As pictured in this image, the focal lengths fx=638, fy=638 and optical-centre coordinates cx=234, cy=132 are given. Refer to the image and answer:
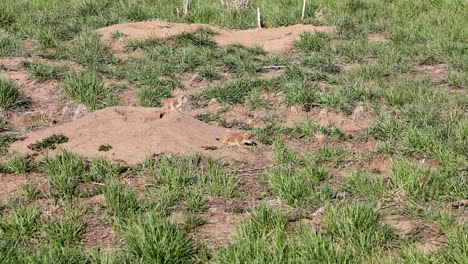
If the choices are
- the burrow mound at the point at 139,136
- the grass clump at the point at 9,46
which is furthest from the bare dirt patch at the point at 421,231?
the grass clump at the point at 9,46

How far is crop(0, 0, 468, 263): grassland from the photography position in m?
3.80

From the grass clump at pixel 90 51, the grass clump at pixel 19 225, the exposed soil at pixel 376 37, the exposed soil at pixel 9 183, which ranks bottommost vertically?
the exposed soil at pixel 376 37

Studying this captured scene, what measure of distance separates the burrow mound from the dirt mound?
3.40 meters

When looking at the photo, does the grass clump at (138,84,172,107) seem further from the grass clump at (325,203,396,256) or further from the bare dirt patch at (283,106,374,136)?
the grass clump at (325,203,396,256)

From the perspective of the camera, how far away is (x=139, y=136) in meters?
5.39

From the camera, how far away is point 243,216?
4324 millimetres

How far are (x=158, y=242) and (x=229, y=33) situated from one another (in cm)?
632

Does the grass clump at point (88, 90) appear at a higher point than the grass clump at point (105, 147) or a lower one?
lower

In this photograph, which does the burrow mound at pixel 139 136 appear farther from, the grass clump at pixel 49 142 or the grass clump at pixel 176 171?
the grass clump at pixel 176 171

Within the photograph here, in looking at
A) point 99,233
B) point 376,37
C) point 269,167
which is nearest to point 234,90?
point 269,167

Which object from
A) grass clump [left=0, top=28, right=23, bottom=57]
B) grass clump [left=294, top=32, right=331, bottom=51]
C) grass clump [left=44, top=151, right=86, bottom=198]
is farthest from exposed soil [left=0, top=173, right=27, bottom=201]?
grass clump [left=294, top=32, right=331, bottom=51]

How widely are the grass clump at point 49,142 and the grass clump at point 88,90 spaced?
1319 mm

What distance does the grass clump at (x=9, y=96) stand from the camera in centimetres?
657

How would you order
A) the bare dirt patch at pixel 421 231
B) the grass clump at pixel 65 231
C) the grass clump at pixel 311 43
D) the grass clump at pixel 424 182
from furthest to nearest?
the grass clump at pixel 311 43 → the grass clump at pixel 424 182 → the grass clump at pixel 65 231 → the bare dirt patch at pixel 421 231
